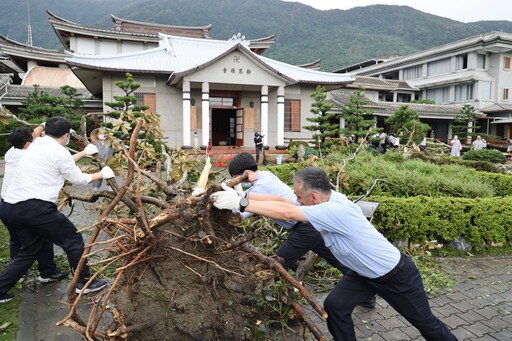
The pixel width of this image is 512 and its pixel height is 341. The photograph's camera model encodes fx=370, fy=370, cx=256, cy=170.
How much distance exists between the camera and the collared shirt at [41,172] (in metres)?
4.08

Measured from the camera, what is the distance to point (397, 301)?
314 centimetres

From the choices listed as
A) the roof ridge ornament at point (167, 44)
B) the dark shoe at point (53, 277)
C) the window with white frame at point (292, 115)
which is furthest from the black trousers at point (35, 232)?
the roof ridge ornament at point (167, 44)

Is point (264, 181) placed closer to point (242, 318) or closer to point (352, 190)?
point (242, 318)

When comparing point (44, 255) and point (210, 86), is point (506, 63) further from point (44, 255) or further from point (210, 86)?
point (44, 255)

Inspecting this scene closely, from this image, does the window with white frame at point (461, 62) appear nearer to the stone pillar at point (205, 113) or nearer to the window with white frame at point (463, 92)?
the window with white frame at point (463, 92)

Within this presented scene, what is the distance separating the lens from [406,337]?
12.7 ft

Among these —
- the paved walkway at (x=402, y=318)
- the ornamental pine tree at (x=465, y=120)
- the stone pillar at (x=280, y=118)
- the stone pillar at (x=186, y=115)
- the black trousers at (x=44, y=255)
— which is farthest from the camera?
the ornamental pine tree at (x=465, y=120)

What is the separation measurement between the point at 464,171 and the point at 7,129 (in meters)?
21.5

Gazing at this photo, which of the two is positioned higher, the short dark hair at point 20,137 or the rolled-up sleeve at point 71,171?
the short dark hair at point 20,137

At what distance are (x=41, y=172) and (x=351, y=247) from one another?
3398mm

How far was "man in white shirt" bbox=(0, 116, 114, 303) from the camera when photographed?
409 centimetres

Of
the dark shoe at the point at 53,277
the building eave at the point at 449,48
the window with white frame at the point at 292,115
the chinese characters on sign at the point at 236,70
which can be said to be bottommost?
the dark shoe at the point at 53,277

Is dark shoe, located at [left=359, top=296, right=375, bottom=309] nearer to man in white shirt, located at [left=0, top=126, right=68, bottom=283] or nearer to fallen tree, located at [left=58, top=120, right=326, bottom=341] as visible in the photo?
fallen tree, located at [left=58, top=120, right=326, bottom=341]

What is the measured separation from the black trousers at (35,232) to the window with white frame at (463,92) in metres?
42.5
